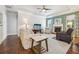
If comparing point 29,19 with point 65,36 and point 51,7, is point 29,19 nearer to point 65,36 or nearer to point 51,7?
point 51,7

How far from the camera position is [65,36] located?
1987mm

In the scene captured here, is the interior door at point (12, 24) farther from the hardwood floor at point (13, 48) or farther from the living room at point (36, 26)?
the hardwood floor at point (13, 48)

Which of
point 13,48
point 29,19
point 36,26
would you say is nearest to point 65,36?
point 36,26

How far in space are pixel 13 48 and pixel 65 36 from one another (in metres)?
1.15

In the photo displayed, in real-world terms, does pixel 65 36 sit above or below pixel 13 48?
above

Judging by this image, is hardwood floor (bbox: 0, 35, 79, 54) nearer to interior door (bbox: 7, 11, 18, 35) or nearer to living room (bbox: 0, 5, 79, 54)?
living room (bbox: 0, 5, 79, 54)

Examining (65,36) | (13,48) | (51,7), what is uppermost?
(51,7)

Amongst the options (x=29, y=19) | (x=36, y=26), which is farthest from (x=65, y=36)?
(x=29, y=19)

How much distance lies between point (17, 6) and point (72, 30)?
1.28m

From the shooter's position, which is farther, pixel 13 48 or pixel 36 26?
pixel 36 26

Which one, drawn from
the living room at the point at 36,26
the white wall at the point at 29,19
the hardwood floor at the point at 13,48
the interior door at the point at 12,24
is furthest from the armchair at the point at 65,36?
the interior door at the point at 12,24

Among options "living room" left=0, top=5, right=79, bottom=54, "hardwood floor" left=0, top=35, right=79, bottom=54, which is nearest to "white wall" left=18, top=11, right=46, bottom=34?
"living room" left=0, top=5, right=79, bottom=54
